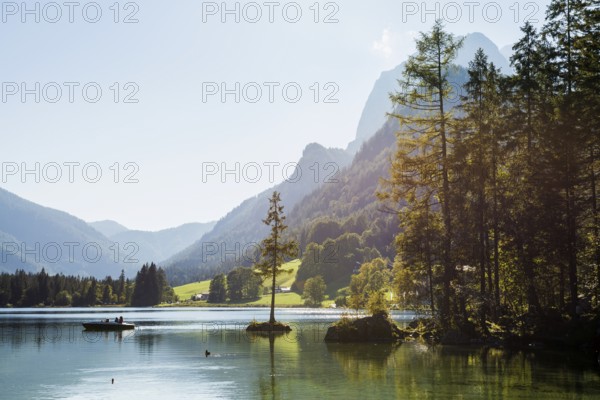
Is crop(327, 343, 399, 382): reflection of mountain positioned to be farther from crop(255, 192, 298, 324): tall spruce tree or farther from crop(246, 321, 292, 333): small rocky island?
crop(255, 192, 298, 324): tall spruce tree

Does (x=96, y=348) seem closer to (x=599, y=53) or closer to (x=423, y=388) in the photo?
(x=423, y=388)

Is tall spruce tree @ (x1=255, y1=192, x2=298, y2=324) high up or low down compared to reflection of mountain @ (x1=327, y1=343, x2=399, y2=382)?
up

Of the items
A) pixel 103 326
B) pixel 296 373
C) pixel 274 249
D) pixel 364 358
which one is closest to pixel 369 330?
pixel 364 358

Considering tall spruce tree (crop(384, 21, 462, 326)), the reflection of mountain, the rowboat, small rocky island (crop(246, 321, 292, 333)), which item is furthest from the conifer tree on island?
tall spruce tree (crop(384, 21, 462, 326))

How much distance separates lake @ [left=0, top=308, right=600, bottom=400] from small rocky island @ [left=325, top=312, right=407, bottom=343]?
132 inches

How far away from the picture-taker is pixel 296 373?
1394 inches

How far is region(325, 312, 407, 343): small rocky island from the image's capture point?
187 ft

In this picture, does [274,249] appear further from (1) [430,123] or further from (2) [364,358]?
(2) [364,358]

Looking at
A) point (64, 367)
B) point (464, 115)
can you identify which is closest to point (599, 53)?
point (464, 115)

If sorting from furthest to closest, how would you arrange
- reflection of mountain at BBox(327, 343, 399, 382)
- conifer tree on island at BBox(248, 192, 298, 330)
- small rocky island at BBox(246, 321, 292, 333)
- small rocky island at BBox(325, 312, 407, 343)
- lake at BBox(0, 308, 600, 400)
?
conifer tree on island at BBox(248, 192, 298, 330) → small rocky island at BBox(246, 321, 292, 333) → small rocky island at BBox(325, 312, 407, 343) → reflection of mountain at BBox(327, 343, 399, 382) → lake at BBox(0, 308, 600, 400)

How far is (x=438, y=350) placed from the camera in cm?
4638

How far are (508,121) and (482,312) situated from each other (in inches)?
654

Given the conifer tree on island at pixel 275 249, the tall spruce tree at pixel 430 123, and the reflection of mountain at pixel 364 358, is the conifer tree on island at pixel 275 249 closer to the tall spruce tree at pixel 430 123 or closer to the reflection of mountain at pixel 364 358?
the reflection of mountain at pixel 364 358

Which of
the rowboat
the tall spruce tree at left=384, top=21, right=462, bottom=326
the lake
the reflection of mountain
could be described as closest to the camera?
the lake
